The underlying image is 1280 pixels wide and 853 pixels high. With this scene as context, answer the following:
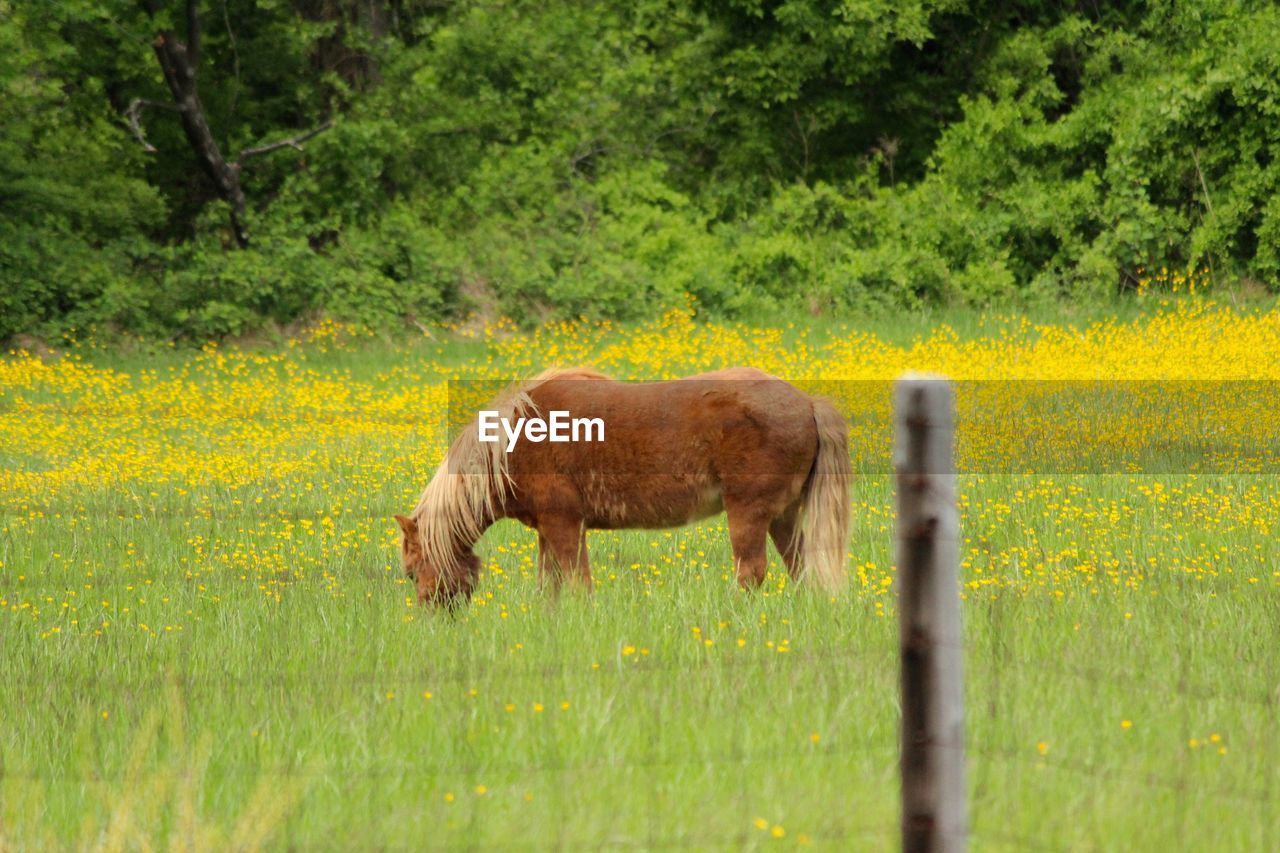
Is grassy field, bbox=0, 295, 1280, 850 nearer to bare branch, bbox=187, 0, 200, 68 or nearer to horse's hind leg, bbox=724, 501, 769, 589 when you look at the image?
horse's hind leg, bbox=724, 501, 769, 589

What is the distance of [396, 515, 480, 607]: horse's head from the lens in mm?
7199

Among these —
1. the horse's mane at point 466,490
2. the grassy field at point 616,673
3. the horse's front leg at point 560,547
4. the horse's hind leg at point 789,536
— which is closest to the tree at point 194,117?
the grassy field at point 616,673

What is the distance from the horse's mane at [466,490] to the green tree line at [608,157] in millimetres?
14110

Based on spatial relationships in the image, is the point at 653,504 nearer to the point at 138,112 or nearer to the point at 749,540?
the point at 749,540

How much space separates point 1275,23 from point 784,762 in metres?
19.9

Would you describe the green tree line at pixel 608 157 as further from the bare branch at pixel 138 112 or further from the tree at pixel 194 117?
the bare branch at pixel 138 112

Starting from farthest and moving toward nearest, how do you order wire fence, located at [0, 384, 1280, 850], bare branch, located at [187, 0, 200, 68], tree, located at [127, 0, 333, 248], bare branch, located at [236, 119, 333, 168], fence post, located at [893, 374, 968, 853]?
bare branch, located at [236, 119, 333, 168] → tree, located at [127, 0, 333, 248] → bare branch, located at [187, 0, 200, 68] → wire fence, located at [0, 384, 1280, 850] → fence post, located at [893, 374, 968, 853]

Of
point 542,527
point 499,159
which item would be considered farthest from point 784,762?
point 499,159

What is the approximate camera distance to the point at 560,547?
300 inches

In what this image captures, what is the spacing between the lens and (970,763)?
4395 millimetres

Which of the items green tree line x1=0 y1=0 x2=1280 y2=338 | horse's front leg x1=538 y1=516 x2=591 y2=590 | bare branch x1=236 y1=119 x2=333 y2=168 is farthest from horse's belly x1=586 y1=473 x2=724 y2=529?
bare branch x1=236 y1=119 x2=333 y2=168

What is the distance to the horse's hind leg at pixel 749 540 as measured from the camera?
7.37 metres

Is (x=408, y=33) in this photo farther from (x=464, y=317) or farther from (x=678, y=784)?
(x=678, y=784)

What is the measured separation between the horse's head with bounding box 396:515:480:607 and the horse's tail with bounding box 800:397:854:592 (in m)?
1.60
